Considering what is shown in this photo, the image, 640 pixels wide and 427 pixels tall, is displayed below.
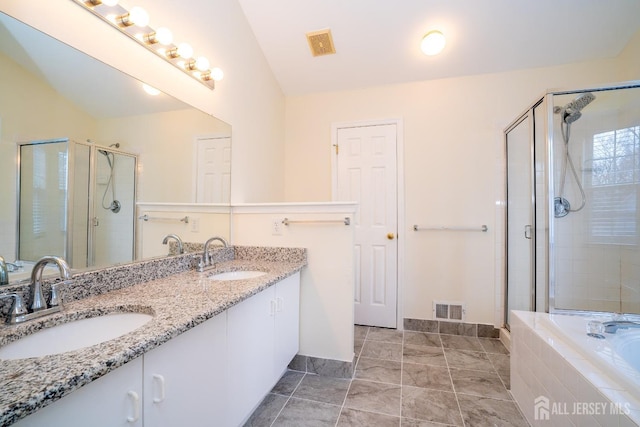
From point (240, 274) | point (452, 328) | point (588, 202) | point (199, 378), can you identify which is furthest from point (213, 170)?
point (588, 202)

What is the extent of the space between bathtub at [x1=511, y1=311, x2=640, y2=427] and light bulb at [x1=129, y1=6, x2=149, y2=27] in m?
2.41

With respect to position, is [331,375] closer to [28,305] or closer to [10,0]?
[28,305]

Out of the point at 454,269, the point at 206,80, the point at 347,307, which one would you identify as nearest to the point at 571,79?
the point at 454,269

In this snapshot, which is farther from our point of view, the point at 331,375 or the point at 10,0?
the point at 331,375

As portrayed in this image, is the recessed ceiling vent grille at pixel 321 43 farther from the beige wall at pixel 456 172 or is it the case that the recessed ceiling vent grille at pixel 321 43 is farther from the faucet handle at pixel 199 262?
the faucet handle at pixel 199 262

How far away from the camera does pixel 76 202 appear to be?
1.06 m

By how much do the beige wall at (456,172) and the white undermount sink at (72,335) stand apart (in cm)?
225

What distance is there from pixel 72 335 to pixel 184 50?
1485 millimetres

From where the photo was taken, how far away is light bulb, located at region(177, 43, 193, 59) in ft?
5.01

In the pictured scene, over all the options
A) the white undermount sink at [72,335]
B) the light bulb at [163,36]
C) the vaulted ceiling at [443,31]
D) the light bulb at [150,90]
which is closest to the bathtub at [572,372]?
the white undermount sink at [72,335]

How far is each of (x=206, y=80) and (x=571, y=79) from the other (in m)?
2.99

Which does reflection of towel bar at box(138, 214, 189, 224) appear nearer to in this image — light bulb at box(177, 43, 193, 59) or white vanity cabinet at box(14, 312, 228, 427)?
white vanity cabinet at box(14, 312, 228, 427)

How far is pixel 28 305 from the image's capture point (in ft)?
2.82

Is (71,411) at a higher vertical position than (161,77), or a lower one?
A: lower
